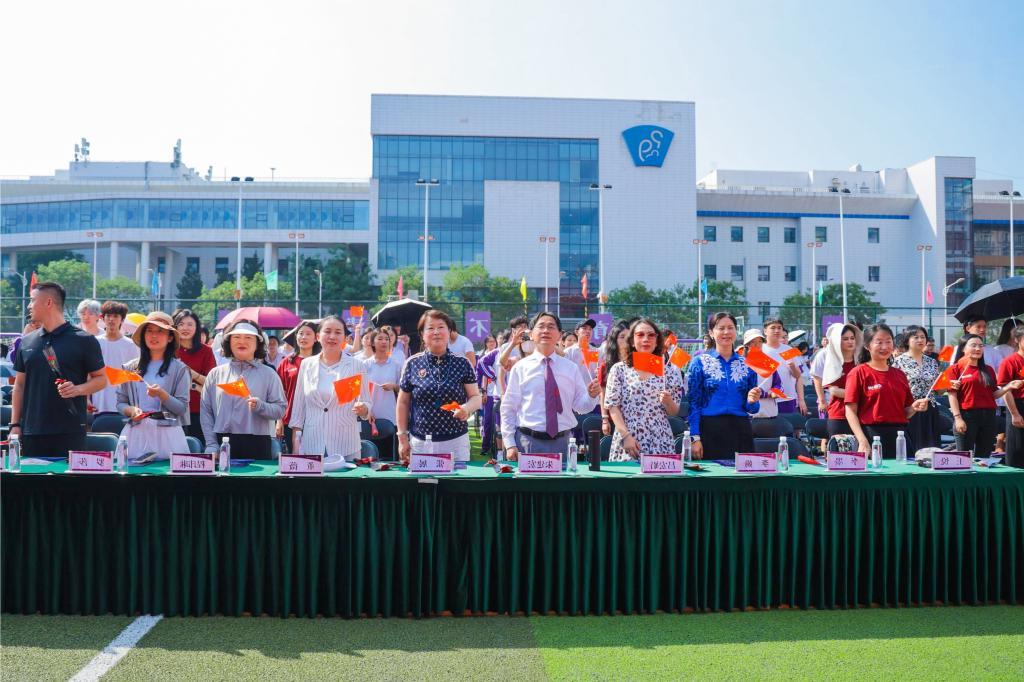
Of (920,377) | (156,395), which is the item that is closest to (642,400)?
(156,395)

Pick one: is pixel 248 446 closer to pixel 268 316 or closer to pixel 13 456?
pixel 13 456

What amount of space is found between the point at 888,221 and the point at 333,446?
65006 millimetres

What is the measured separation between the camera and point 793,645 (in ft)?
12.2

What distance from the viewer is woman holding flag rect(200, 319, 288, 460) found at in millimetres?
4930

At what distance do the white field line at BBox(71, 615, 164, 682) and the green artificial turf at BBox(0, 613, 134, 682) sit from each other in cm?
3

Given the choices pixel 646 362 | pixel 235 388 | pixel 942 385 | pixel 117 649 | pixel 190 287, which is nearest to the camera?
pixel 117 649

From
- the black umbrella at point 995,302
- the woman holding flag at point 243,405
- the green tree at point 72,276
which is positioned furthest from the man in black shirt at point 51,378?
the green tree at point 72,276

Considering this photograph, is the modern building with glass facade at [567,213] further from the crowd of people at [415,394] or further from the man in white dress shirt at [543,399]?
the man in white dress shirt at [543,399]

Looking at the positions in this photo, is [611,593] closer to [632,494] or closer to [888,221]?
[632,494]

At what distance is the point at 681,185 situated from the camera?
5841 cm

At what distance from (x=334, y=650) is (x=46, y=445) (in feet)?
7.50

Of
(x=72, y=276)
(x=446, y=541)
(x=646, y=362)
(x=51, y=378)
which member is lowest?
(x=446, y=541)

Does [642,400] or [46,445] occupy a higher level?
[642,400]

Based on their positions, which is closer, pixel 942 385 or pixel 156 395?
pixel 156 395
